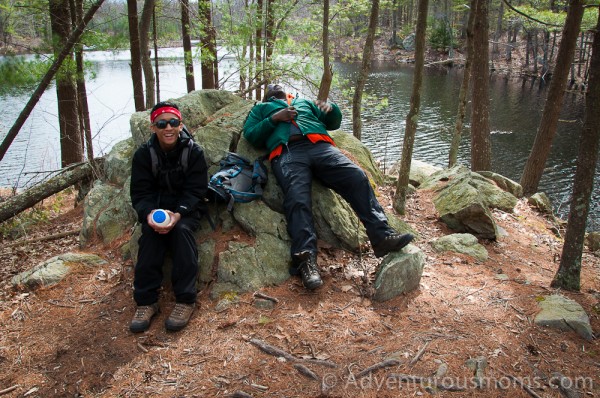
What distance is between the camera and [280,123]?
487 centimetres

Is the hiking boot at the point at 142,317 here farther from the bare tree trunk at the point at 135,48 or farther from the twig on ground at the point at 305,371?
the bare tree trunk at the point at 135,48

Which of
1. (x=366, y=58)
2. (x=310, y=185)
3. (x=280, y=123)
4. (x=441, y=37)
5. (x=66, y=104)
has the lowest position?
(x=310, y=185)

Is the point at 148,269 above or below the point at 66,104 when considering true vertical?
below

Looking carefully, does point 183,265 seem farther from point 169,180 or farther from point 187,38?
point 187,38

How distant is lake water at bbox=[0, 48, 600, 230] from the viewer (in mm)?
14836

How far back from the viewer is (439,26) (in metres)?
48.1

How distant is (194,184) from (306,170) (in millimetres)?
1237

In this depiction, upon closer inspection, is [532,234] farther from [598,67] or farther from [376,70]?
[376,70]

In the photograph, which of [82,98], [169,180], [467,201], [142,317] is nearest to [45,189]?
[169,180]

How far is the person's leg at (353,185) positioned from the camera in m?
4.20

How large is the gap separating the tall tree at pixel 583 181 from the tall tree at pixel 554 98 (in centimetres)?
470

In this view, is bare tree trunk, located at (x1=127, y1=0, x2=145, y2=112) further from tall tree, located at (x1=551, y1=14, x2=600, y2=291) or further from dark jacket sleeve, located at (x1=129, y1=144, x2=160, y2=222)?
tall tree, located at (x1=551, y1=14, x2=600, y2=291)

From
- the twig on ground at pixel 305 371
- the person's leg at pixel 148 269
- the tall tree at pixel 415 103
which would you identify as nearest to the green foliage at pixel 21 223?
the person's leg at pixel 148 269

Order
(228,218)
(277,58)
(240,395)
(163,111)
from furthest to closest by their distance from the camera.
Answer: (277,58)
(228,218)
(163,111)
(240,395)
